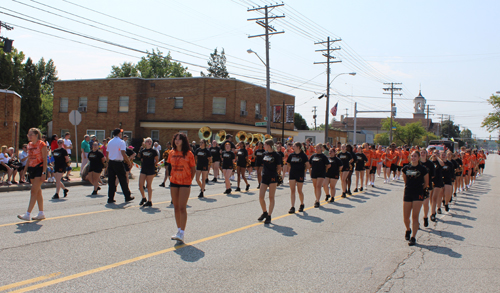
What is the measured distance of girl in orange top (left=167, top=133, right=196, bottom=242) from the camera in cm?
621

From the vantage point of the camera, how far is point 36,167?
7.43m

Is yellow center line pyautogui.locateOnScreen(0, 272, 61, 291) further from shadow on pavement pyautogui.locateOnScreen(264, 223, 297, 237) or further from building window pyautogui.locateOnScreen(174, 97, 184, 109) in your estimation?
building window pyautogui.locateOnScreen(174, 97, 184, 109)

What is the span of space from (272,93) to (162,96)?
11.7 metres

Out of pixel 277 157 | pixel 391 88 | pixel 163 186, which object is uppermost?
pixel 391 88

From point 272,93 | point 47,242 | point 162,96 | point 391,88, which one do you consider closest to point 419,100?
point 391,88

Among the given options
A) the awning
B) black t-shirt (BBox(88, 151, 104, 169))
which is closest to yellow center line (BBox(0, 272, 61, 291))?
black t-shirt (BBox(88, 151, 104, 169))

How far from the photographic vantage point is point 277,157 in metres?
8.36

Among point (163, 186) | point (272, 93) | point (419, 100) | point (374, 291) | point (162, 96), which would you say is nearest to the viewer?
point (374, 291)

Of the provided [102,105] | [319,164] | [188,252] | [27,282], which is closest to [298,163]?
[319,164]

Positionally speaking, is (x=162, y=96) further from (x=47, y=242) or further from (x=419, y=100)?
(x=419, y=100)

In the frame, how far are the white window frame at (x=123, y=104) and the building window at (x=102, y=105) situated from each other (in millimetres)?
1426

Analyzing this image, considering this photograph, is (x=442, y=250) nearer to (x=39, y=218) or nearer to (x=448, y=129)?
(x=39, y=218)

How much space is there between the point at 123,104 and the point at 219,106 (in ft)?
29.6

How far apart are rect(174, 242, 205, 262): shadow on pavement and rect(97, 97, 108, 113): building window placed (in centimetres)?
3253
